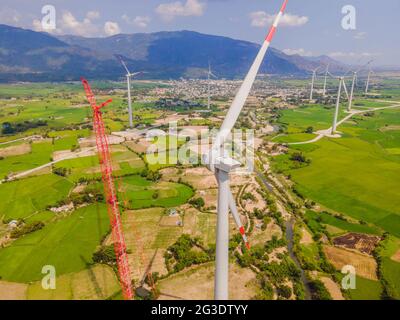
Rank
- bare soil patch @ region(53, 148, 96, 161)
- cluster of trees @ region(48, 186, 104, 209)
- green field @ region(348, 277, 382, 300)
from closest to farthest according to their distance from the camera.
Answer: green field @ region(348, 277, 382, 300) < cluster of trees @ region(48, 186, 104, 209) < bare soil patch @ region(53, 148, 96, 161)

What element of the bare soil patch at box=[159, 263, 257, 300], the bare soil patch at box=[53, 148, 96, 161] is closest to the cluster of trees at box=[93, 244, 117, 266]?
the bare soil patch at box=[159, 263, 257, 300]

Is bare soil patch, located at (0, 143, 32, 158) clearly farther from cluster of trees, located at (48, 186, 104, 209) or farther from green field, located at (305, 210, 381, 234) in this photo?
green field, located at (305, 210, 381, 234)

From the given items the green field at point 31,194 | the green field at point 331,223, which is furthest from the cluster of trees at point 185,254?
the green field at point 31,194

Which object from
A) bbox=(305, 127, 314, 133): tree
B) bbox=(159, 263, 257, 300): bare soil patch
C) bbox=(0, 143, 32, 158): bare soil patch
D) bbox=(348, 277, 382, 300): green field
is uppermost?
bbox=(305, 127, 314, 133): tree

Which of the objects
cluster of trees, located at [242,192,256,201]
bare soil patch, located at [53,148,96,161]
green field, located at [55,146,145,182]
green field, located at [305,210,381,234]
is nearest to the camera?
green field, located at [305,210,381,234]

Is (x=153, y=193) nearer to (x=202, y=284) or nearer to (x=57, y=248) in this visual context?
(x=57, y=248)
